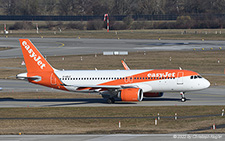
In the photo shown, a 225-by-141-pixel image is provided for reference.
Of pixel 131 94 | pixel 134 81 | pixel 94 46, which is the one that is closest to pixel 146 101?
pixel 134 81

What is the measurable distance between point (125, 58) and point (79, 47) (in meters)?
28.8

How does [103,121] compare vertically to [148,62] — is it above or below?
above

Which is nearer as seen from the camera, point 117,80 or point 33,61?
point 117,80

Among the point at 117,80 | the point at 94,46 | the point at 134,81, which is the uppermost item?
the point at 117,80

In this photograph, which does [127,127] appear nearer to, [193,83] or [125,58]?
[193,83]

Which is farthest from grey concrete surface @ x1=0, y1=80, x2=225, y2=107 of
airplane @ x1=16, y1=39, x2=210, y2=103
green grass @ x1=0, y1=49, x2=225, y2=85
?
green grass @ x1=0, y1=49, x2=225, y2=85

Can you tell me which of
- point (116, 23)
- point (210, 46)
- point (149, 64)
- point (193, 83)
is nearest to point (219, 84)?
point (193, 83)

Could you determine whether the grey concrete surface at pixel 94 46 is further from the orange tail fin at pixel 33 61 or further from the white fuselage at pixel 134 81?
the white fuselage at pixel 134 81

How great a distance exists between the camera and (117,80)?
2079 inches

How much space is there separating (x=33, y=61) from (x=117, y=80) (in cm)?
1139

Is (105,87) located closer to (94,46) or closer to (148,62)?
(148,62)

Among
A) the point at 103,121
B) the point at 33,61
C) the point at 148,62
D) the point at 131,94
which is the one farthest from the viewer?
the point at 148,62

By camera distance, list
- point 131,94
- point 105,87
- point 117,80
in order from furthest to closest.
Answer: point 117,80 < point 105,87 < point 131,94

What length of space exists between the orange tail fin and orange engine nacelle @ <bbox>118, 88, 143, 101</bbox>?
10.7 metres
